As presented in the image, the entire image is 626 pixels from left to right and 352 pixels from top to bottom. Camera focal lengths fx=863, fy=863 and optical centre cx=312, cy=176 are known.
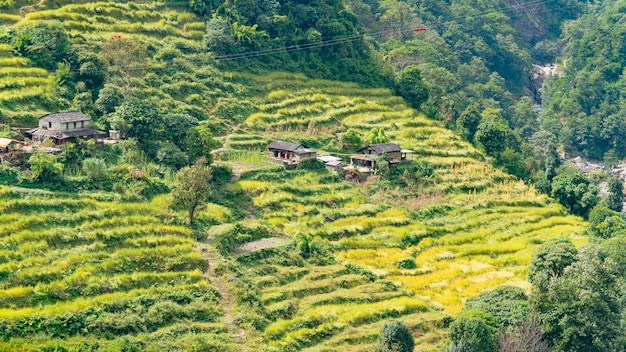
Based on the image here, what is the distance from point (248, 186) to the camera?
57.5 m

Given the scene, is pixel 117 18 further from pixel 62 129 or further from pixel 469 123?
pixel 469 123

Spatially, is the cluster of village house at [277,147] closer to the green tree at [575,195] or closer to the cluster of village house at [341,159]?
the cluster of village house at [341,159]

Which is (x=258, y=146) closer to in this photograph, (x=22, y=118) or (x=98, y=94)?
(x=98, y=94)

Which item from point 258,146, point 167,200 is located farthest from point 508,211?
point 167,200

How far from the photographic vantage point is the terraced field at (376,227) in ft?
149

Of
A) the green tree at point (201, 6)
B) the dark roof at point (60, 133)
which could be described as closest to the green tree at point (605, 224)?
the dark roof at point (60, 133)

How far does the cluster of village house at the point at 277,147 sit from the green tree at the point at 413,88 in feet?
39.1

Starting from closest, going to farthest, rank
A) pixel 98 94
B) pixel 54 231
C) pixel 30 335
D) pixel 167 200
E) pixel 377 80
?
pixel 30 335, pixel 54 231, pixel 167 200, pixel 98 94, pixel 377 80

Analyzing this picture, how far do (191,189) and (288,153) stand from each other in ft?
45.4

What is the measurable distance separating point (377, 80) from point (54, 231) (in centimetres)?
4169

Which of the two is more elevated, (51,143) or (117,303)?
(51,143)

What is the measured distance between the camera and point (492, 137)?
7294cm

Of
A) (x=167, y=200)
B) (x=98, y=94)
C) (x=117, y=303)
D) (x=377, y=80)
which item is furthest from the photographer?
(x=377, y=80)

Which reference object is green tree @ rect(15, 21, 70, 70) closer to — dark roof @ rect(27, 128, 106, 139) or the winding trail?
dark roof @ rect(27, 128, 106, 139)
